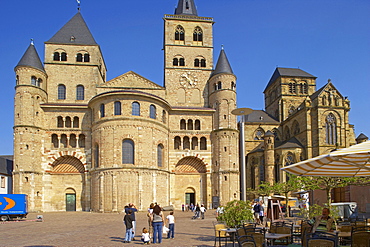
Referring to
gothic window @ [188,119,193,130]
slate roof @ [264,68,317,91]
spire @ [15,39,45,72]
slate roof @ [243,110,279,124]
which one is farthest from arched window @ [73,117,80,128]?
slate roof @ [264,68,317,91]

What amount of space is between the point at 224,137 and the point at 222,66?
9594 mm

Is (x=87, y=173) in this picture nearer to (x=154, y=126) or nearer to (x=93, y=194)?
(x=93, y=194)

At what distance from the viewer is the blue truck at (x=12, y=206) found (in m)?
32.6

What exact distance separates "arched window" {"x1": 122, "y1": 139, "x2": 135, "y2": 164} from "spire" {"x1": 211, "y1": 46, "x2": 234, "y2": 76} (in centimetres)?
1530

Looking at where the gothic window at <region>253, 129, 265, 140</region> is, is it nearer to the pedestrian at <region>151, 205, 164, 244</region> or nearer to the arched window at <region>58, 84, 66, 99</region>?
the arched window at <region>58, 84, 66, 99</region>

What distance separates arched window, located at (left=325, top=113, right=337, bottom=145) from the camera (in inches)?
2046

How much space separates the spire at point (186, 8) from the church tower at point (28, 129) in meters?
22.5

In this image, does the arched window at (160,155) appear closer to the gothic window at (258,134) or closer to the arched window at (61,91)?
the arched window at (61,91)

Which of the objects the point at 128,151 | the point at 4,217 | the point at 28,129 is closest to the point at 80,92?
the point at 28,129

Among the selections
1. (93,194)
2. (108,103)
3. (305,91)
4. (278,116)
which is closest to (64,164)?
(93,194)

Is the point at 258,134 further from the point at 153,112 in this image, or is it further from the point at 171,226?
the point at 171,226

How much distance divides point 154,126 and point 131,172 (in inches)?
236

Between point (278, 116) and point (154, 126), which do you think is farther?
point (278, 116)

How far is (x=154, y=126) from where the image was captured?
140 feet
